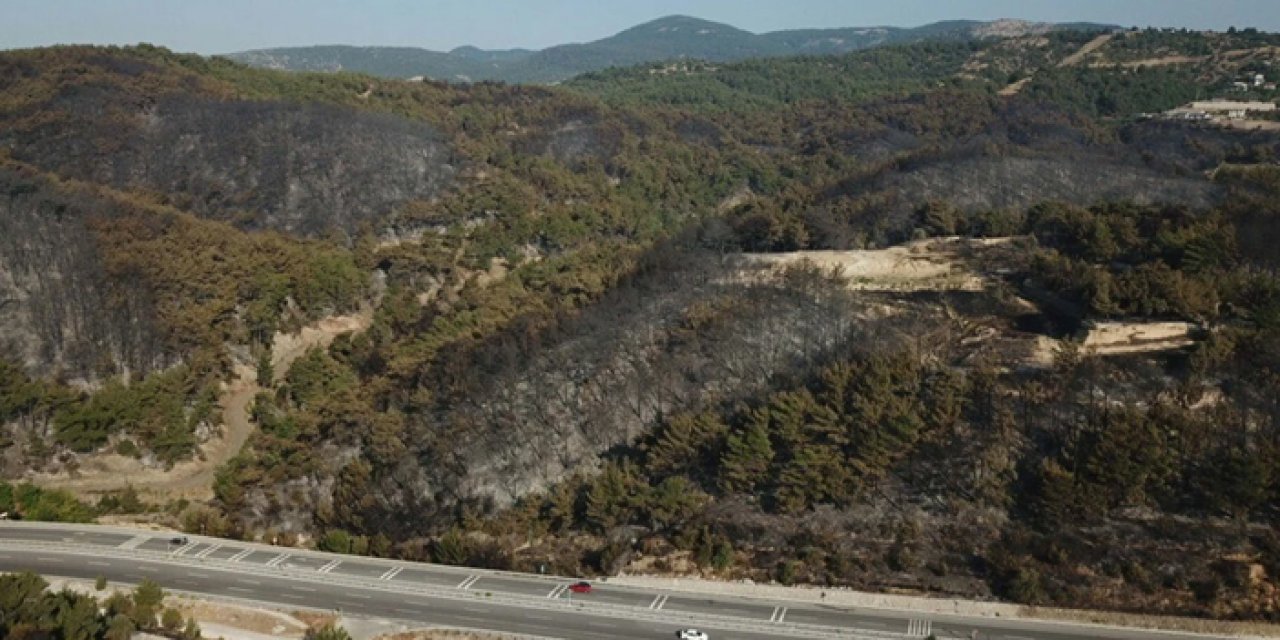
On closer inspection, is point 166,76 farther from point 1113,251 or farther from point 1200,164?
point 1200,164

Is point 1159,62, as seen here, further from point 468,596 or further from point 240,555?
point 240,555

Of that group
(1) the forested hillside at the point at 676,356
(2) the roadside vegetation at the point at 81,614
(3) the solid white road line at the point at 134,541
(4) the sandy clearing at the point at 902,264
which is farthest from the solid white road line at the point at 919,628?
(3) the solid white road line at the point at 134,541

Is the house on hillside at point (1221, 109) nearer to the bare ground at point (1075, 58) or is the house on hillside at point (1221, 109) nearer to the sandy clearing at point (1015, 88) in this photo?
the sandy clearing at point (1015, 88)

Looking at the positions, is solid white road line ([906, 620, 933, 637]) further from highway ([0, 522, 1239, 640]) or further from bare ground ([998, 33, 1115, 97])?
bare ground ([998, 33, 1115, 97])

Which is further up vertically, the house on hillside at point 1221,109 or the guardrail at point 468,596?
the house on hillside at point 1221,109

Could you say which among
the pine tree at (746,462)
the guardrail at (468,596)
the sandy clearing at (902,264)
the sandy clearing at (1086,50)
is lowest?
the guardrail at (468,596)

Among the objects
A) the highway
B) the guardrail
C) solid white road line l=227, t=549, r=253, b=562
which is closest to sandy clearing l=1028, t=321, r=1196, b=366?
the highway

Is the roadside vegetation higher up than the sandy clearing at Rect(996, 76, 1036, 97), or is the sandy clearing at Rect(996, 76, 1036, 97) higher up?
the sandy clearing at Rect(996, 76, 1036, 97)
